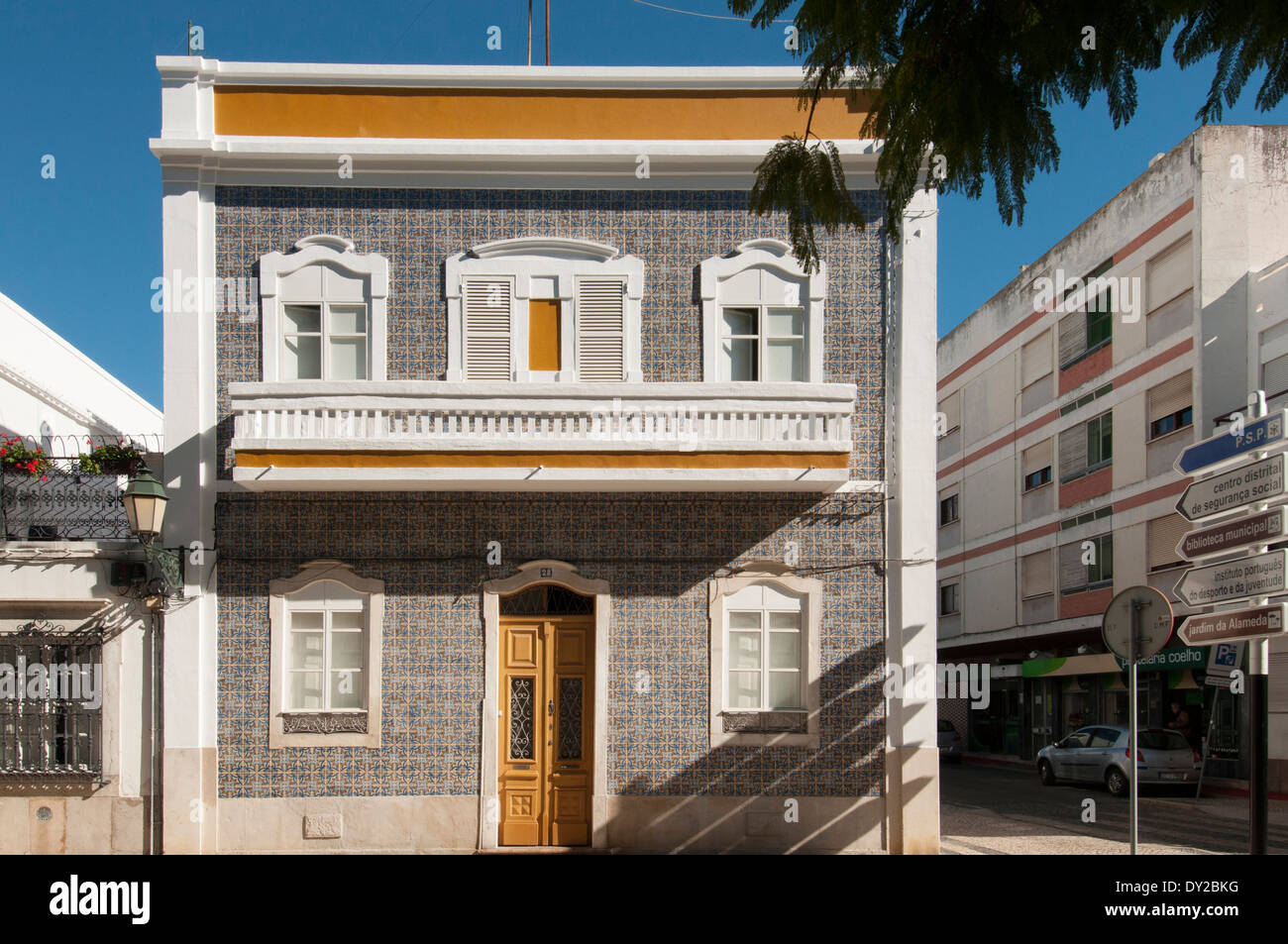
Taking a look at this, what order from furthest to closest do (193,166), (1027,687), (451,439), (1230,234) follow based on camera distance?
1. (1027,687)
2. (1230,234)
3. (193,166)
4. (451,439)

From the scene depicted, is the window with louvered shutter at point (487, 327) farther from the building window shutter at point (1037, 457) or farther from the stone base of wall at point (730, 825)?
the building window shutter at point (1037, 457)

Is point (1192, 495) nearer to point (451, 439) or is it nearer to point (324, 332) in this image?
point (451, 439)

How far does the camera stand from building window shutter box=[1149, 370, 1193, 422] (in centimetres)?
2383

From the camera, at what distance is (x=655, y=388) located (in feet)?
38.5

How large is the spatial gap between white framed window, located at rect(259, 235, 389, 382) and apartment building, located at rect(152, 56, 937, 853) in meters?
0.04

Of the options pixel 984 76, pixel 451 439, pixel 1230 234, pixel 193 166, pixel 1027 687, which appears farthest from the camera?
pixel 1027 687

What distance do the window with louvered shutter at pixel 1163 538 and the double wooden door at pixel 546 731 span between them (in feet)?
55.7

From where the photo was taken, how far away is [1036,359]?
31266 mm

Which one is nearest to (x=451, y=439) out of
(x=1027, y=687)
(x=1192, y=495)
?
(x=1192, y=495)

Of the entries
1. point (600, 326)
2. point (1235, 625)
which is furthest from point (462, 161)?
point (1235, 625)

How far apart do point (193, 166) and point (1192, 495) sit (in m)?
10.9

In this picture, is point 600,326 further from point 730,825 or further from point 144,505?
point 730,825

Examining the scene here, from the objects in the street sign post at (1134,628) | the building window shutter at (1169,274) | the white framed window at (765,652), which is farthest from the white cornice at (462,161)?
the building window shutter at (1169,274)
